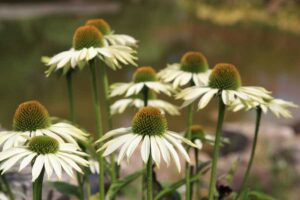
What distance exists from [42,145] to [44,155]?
28mm

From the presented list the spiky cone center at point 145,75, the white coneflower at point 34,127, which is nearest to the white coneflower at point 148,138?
the white coneflower at point 34,127

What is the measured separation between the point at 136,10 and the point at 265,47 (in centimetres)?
791

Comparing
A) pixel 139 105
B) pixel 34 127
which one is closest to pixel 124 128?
pixel 34 127

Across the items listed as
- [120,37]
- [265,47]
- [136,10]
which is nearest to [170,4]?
[136,10]

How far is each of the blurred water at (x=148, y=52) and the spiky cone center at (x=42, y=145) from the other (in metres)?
4.75

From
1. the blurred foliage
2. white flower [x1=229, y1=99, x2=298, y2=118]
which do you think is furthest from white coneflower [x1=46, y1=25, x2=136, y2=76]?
the blurred foliage

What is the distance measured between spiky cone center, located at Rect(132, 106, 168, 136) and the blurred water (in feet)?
15.3

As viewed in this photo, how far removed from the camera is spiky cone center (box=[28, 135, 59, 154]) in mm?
1545

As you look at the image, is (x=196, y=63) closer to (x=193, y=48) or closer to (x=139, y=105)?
(x=139, y=105)

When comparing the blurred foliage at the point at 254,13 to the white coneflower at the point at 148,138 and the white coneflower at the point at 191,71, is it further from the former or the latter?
the white coneflower at the point at 148,138

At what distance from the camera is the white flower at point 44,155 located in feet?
4.86

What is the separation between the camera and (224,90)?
1874 mm

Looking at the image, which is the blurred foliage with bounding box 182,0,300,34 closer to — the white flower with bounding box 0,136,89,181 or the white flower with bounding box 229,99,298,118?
the white flower with bounding box 229,99,298,118

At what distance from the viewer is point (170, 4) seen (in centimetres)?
2106
